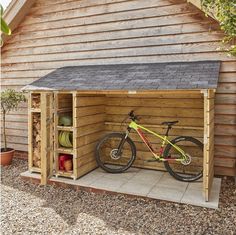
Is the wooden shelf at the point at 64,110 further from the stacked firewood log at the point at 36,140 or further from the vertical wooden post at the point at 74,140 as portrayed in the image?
the stacked firewood log at the point at 36,140

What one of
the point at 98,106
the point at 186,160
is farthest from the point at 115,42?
the point at 186,160

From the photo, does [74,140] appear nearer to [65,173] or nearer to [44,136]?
[44,136]

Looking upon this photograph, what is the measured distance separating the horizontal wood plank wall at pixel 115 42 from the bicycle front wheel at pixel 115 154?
1.71 m

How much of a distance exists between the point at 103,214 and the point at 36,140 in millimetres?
2297

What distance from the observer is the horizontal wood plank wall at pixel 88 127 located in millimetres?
4637

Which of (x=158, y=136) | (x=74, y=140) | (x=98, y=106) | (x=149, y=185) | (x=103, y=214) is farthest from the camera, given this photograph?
(x=98, y=106)

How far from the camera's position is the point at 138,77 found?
444 cm

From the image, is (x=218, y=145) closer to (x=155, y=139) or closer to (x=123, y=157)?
(x=155, y=139)

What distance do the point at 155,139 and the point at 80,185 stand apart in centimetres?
188

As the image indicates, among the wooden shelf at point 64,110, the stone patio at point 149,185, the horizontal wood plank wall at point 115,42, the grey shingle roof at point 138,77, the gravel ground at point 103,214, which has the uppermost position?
the horizontal wood plank wall at point 115,42

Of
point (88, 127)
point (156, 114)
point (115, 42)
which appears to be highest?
point (115, 42)

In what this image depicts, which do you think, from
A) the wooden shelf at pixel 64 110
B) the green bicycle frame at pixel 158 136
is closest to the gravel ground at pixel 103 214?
the green bicycle frame at pixel 158 136

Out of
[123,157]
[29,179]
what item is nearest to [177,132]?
[123,157]

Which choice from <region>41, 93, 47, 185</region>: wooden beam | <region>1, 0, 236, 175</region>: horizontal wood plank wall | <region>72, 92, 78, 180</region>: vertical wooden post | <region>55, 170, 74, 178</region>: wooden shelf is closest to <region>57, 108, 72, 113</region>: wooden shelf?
<region>41, 93, 47, 185</region>: wooden beam
